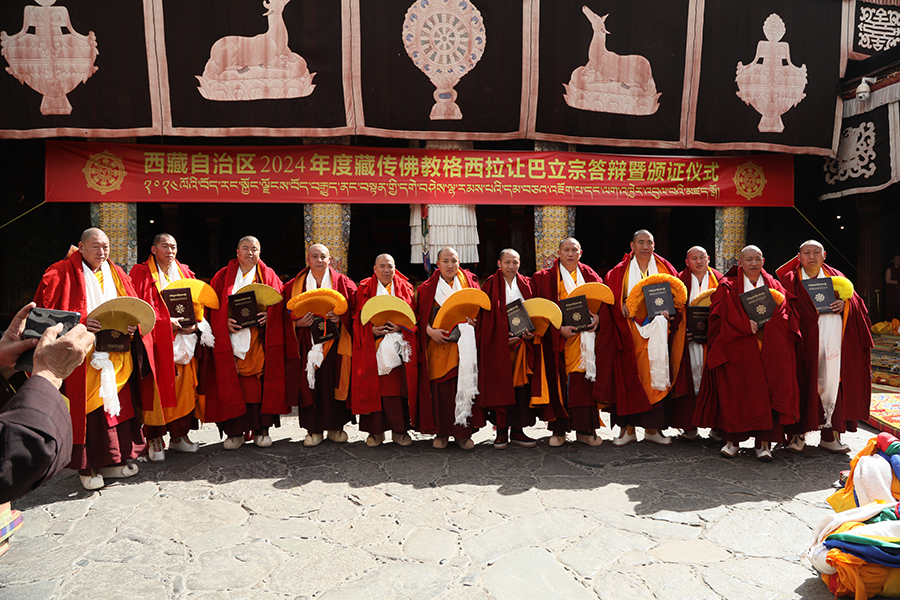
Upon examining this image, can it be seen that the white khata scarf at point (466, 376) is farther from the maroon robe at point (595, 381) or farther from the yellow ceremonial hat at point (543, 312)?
the maroon robe at point (595, 381)

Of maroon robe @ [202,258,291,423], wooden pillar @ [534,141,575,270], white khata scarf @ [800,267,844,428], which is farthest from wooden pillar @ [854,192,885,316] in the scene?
maroon robe @ [202,258,291,423]

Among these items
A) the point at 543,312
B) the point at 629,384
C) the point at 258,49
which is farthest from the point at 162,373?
the point at 258,49

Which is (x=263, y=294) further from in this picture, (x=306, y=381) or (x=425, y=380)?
(x=425, y=380)

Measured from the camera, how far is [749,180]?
9.54m

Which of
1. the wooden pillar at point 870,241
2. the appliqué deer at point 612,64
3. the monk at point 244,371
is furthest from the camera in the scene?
the wooden pillar at point 870,241

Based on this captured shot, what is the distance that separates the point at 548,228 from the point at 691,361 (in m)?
4.62

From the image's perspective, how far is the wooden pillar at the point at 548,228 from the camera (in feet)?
29.4

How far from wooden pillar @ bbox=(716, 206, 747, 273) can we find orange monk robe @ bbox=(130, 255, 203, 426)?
8.60 metres

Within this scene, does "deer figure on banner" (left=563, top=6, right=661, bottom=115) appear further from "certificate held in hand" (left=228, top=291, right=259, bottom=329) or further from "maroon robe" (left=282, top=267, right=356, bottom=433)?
"certificate held in hand" (left=228, top=291, right=259, bottom=329)

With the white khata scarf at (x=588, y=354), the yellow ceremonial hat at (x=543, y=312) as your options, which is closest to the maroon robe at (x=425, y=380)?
the yellow ceremonial hat at (x=543, y=312)

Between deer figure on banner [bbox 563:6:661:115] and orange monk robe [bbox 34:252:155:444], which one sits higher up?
deer figure on banner [bbox 563:6:661:115]

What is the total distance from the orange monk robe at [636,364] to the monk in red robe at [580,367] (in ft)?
0.32

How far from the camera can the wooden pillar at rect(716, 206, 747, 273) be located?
952 centimetres

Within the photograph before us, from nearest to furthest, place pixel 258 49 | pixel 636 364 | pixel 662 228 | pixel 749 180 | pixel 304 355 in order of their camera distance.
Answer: pixel 636 364 < pixel 304 355 < pixel 258 49 < pixel 749 180 < pixel 662 228
